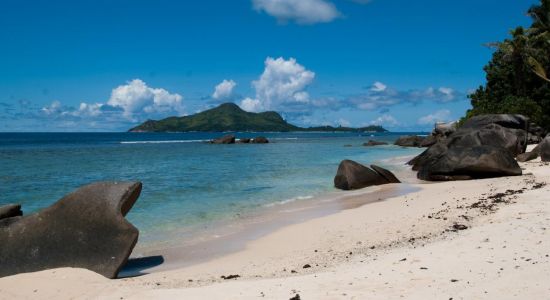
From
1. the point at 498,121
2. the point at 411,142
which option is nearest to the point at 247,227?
the point at 498,121

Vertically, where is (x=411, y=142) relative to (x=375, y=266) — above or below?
above

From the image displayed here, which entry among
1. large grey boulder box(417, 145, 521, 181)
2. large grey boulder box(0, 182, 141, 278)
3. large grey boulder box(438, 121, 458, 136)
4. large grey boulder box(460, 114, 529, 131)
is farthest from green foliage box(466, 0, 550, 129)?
large grey boulder box(0, 182, 141, 278)

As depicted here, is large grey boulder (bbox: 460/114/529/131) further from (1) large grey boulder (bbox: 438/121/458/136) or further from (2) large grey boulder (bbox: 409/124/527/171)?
(1) large grey boulder (bbox: 438/121/458/136)

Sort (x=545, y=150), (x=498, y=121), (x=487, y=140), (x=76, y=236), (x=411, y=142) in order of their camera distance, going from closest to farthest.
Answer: (x=76, y=236)
(x=545, y=150)
(x=487, y=140)
(x=498, y=121)
(x=411, y=142)

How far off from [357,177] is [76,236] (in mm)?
13630

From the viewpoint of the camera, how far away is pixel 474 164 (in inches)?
781

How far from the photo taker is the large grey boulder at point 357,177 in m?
20.3

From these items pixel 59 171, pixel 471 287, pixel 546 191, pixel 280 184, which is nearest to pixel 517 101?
pixel 280 184

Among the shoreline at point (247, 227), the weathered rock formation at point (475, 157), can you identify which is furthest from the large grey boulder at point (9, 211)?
the weathered rock formation at point (475, 157)

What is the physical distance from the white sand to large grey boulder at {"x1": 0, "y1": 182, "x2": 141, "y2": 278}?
43cm

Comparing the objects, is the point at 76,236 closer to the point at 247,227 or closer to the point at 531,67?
the point at 247,227

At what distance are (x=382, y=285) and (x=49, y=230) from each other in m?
6.25

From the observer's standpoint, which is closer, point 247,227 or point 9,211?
point 9,211

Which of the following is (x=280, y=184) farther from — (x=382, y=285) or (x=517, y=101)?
(x=517, y=101)
